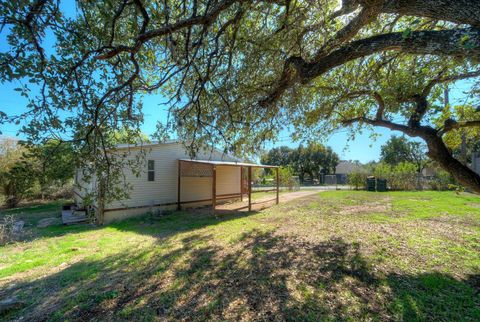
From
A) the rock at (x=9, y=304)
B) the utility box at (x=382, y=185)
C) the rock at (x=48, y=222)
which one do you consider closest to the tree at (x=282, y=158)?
the utility box at (x=382, y=185)

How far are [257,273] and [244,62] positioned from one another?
159 inches

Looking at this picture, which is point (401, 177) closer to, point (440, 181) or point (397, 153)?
point (440, 181)

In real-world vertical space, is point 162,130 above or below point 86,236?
above

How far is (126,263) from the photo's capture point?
183 inches

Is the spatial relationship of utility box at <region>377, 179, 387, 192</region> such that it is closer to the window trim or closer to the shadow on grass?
the shadow on grass

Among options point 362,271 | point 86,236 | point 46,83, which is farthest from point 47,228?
point 362,271

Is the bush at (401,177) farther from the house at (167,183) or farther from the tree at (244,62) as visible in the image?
the tree at (244,62)

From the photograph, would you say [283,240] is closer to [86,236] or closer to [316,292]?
[316,292]

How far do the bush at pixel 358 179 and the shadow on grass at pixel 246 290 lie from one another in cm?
1836

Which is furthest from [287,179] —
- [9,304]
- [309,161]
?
[309,161]

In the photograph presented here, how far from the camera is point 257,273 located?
3779 millimetres

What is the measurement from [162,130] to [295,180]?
818 inches

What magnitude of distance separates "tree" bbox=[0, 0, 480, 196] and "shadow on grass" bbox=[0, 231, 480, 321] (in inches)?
72.4

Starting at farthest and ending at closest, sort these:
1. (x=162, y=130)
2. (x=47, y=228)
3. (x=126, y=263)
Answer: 1. (x=47, y=228)
2. (x=126, y=263)
3. (x=162, y=130)
